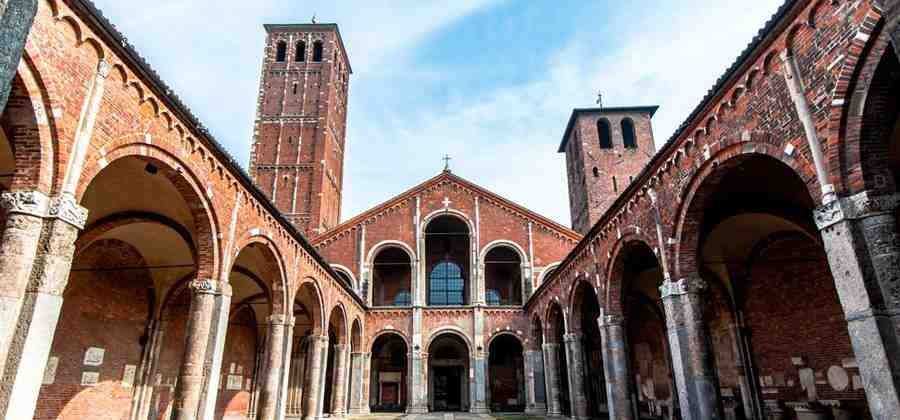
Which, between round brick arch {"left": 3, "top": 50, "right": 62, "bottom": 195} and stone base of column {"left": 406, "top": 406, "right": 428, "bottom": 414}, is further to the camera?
stone base of column {"left": 406, "top": 406, "right": 428, "bottom": 414}

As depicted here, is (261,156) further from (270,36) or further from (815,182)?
(815,182)

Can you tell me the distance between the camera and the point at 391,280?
27.9 m

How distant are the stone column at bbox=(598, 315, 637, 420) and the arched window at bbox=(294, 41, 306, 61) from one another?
98.5ft

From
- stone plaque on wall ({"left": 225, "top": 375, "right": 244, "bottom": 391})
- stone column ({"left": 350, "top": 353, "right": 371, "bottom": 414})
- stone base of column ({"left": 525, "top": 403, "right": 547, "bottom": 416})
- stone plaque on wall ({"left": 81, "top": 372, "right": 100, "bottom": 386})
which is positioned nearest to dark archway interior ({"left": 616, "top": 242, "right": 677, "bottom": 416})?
stone base of column ({"left": 525, "top": 403, "right": 547, "bottom": 416})

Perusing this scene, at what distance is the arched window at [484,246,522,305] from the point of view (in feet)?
88.7

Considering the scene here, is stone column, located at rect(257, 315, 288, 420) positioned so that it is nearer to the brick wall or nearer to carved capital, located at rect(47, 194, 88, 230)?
the brick wall

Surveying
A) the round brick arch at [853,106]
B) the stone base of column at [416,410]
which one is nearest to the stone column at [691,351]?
the round brick arch at [853,106]

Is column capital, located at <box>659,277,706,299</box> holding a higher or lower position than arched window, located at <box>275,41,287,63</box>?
lower

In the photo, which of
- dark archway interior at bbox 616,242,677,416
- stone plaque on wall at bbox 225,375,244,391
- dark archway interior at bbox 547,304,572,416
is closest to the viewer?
dark archway interior at bbox 616,242,677,416

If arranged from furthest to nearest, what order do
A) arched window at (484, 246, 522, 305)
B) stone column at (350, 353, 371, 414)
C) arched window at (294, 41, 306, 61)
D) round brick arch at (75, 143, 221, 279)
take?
arched window at (294, 41, 306, 61) → arched window at (484, 246, 522, 305) → stone column at (350, 353, 371, 414) → round brick arch at (75, 143, 221, 279)

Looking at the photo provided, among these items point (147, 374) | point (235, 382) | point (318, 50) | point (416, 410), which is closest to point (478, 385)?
point (416, 410)

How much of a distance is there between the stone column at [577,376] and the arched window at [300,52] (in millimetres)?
28121

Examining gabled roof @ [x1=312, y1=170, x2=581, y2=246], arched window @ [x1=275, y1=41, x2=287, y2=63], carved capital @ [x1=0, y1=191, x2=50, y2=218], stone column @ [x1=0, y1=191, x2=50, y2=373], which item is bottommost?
stone column @ [x1=0, y1=191, x2=50, y2=373]

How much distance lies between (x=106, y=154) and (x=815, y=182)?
9.11 metres
